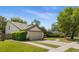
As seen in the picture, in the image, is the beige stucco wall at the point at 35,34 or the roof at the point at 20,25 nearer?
the roof at the point at 20,25

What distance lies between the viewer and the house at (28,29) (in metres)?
8.80

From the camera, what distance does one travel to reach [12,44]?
28.2ft

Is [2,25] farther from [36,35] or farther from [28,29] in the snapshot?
[36,35]

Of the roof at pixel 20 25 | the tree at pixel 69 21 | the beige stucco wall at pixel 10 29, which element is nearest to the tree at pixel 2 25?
the beige stucco wall at pixel 10 29

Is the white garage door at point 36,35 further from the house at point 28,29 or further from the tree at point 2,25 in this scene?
the tree at point 2,25

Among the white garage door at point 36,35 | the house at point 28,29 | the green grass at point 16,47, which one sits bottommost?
the green grass at point 16,47

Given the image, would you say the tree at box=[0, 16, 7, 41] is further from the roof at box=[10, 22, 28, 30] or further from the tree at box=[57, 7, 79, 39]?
the tree at box=[57, 7, 79, 39]

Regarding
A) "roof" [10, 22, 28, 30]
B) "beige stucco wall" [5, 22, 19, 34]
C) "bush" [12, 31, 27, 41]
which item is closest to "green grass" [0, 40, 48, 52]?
"bush" [12, 31, 27, 41]

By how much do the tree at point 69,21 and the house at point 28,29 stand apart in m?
0.88

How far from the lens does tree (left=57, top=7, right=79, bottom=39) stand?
343 inches

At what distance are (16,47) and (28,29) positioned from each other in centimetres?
93

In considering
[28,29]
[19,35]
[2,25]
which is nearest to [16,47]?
[19,35]
